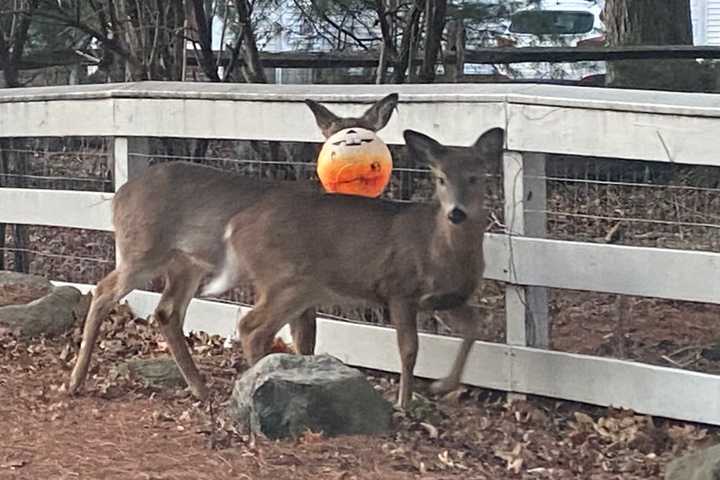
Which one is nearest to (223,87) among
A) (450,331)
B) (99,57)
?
(450,331)

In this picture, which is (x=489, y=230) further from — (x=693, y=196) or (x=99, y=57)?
(x=99, y=57)

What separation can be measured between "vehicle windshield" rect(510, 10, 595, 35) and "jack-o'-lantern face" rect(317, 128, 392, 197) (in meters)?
7.19

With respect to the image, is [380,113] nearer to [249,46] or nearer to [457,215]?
[457,215]

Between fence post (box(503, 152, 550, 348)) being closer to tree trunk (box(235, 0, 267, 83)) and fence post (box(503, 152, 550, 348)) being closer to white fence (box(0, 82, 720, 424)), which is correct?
white fence (box(0, 82, 720, 424))

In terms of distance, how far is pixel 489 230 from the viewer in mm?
7211

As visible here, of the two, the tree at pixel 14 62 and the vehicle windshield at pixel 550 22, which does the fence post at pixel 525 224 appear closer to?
the tree at pixel 14 62

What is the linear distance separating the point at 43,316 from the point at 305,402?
3.01 meters

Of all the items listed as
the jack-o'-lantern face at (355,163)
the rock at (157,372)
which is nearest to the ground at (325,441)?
the rock at (157,372)

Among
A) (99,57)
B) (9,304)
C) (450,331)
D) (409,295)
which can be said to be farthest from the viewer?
(99,57)

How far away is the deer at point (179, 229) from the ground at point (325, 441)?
0.90ft

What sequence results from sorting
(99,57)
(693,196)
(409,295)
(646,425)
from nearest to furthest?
(646,425) → (409,295) → (693,196) → (99,57)

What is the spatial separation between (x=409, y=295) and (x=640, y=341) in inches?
58.6

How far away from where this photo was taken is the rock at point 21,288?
360 inches

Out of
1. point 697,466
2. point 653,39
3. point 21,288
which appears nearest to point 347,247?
point 697,466
